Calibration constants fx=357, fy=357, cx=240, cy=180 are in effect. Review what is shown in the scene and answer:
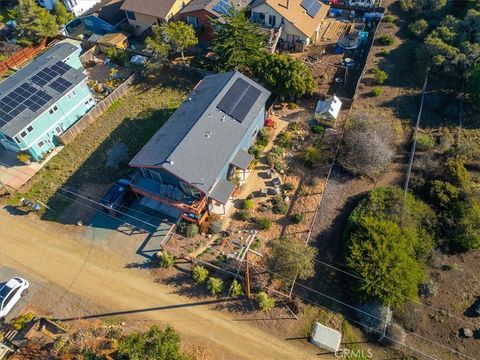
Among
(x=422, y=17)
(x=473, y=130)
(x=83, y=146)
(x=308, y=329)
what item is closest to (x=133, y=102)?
(x=83, y=146)

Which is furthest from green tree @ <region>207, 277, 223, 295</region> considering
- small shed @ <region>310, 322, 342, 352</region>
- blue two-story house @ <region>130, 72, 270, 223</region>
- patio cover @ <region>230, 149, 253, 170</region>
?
patio cover @ <region>230, 149, 253, 170</region>

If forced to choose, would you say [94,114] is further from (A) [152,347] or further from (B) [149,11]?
(A) [152,347]

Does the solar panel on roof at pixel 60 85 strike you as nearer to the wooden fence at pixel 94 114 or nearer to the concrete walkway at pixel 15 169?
the wooden fence at pixel 94 114

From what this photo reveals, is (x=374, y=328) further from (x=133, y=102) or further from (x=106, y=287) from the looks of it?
(x=133, y=102)

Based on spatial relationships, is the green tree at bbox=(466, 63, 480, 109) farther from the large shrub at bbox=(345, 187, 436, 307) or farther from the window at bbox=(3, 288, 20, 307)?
the window at bbox=(3, 288, 20, 307)

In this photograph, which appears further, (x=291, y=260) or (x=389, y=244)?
(x=389, y=244)

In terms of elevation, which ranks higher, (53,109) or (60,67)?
→ (60,67)

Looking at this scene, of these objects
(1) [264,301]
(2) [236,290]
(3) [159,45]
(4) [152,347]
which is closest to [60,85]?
(3) [159,45]
